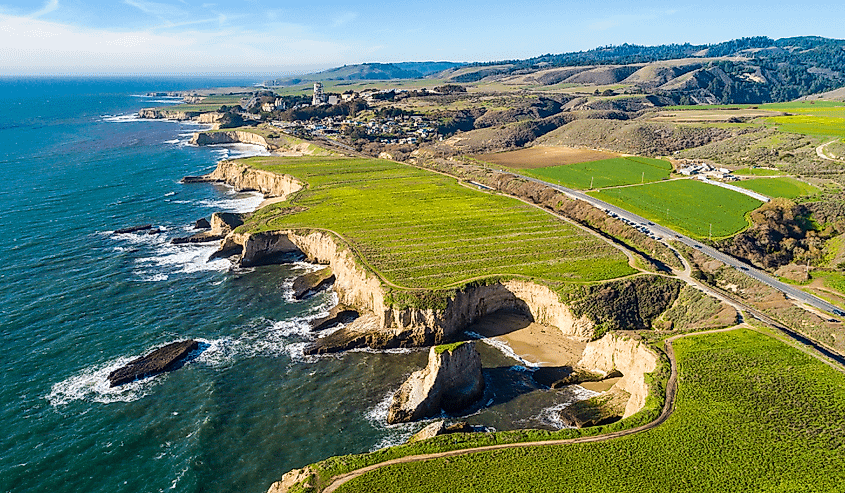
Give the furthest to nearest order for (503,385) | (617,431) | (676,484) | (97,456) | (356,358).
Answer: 1. (356,358)
2. (503,385)
3. (97,456)
4. (617,431)
5. (676,484)

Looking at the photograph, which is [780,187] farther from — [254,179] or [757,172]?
[254,179]

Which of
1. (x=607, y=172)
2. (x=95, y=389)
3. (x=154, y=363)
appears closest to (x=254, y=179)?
(x=154, y=363)

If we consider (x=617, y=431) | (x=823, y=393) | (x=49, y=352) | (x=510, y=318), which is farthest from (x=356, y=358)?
(x=823, y=393)

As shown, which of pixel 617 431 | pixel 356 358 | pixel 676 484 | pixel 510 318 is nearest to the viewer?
pixel 676 484

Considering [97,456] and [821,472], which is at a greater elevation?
[821,472]

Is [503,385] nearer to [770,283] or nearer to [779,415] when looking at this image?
[779,415]

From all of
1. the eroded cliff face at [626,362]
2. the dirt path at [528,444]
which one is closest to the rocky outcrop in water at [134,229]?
the dirt path at [528,444]
